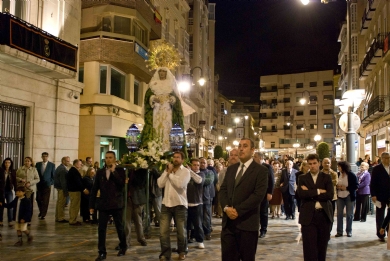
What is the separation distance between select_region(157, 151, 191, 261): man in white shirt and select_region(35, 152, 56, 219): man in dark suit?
656cm

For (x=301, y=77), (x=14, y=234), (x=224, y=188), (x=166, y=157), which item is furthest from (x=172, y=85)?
(x=301, y=77)

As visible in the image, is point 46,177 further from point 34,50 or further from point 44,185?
point 34,50

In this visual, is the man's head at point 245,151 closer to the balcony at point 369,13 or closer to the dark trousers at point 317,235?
the dark trousers at point 317,235

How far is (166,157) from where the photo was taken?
1045 cm

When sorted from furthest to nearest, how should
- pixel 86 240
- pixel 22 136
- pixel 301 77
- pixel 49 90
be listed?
1. pixel 301 77
2. pixel 49 90
3. pixel 22 136
4. pixel 86 240

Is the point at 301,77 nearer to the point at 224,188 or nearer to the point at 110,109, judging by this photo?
the point at 110,109

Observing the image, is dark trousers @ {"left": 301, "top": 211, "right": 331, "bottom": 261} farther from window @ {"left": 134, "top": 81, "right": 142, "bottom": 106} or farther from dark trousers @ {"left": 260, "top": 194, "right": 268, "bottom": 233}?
window @ {"left": 134, "top": 81, "right": 142, "bottom": 106}

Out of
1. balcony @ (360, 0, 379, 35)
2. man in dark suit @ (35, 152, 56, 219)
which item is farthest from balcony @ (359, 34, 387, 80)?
man in dark suit @ (35, 152, 56, 219)

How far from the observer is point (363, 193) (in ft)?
44.5

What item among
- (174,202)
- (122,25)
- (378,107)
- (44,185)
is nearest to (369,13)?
(378,107)

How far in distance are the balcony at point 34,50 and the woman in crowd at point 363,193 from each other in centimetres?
1176

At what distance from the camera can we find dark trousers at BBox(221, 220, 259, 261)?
5555mm

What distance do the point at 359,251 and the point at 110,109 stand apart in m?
17.3

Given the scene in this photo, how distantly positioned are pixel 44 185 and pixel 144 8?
15.7 metres
